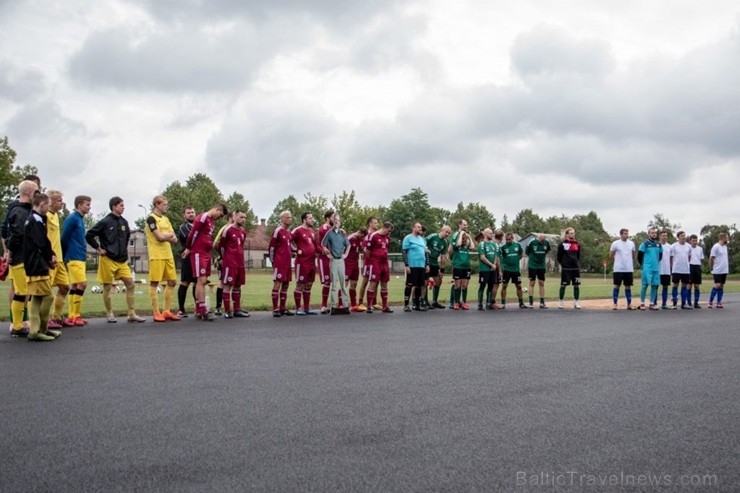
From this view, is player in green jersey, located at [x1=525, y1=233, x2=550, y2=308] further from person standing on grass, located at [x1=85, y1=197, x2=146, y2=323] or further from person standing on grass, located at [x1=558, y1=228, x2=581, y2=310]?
person standing on grass, located at [x1=85, y1=197, x2=146, y2=323]

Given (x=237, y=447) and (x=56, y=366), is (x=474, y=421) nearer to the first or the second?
(x=237, y=447)

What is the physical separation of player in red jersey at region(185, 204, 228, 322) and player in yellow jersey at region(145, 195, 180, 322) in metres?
0.41

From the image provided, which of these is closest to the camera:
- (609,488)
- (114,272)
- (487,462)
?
(609,488)

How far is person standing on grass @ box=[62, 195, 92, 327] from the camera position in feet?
36.4

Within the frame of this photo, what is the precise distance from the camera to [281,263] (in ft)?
45.9

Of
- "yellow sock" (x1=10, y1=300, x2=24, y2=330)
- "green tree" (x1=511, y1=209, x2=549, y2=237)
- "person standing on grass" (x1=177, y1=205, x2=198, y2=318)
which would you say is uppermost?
"green tree" (x1=511, y1=209, x2=549, y2=237)

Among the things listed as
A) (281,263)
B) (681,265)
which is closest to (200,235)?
(281,263)

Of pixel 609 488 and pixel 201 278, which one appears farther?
pixel 201 278

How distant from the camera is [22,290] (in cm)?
941

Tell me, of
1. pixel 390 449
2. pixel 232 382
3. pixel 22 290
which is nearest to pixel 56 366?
pixel 232 382

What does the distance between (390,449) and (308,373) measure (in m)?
2.63

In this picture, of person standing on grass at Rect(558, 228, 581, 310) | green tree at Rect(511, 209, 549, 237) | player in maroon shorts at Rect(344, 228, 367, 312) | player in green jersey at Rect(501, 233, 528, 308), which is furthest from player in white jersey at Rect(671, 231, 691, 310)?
green tree at Rect(511, 209, 549, 237)

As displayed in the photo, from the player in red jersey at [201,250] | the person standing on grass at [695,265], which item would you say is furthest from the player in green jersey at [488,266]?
the player in red jersey at [201,250]

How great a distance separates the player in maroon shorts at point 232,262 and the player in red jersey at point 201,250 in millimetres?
440
